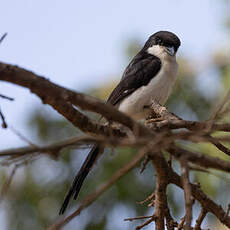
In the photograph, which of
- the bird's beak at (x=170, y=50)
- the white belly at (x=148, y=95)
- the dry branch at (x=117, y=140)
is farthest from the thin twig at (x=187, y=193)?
the bird's beak at (x=170, y=50)

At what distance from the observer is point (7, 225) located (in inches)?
198

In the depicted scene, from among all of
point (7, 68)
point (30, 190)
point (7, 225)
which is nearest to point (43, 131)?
point (30, 190)

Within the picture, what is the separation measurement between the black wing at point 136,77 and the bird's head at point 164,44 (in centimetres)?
16

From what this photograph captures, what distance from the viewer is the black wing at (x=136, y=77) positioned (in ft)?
15.3

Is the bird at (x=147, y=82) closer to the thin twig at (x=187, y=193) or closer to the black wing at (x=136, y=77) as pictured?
the black wing at (x=136, y=77)

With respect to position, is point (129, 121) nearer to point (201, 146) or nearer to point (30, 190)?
point (201, 146)

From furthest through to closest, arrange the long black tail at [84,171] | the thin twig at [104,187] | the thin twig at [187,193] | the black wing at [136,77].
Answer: the black wing at [136,77]
the long black tail at [84,171]
the thin twig at [187,193]
the thin twig at [104,187]

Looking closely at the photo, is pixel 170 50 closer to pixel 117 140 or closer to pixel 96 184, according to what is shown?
pixel 96 184

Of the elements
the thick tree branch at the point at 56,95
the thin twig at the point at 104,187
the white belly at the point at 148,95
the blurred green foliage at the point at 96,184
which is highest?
the thick tree branch at the point at 56,95

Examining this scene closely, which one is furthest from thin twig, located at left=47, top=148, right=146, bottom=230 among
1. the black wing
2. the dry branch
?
the black wing

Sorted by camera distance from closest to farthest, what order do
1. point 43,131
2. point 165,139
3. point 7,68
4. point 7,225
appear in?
1. point 165,139
2. point 7,68
3. point 7,225
4. point 43,131

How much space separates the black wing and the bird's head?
16cm

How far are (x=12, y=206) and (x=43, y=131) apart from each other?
0.88 metres

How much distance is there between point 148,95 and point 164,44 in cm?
76
